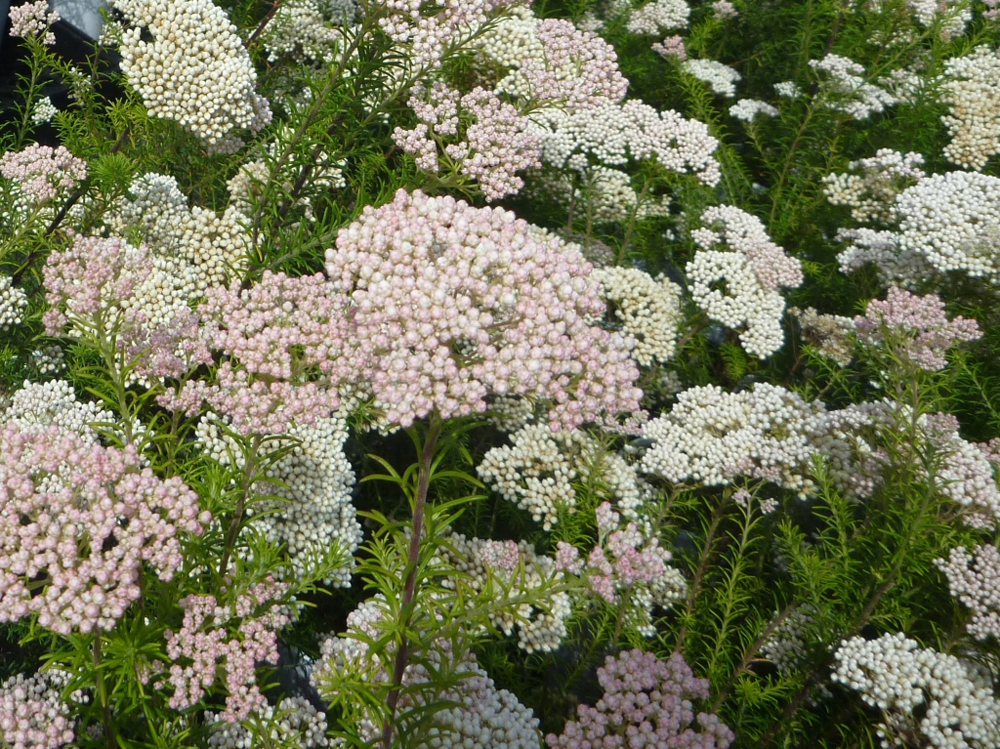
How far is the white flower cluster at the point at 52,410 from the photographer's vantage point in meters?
2.66

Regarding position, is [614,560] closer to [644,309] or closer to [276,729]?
[276,729]

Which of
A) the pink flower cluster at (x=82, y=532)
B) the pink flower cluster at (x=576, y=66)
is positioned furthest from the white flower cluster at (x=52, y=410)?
the pink flower cluster at (x=576, y=66)

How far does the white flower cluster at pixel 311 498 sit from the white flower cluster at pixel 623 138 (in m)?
2.04

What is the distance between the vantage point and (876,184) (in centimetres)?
462

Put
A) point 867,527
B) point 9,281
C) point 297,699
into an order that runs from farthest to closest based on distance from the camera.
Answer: point 867,527
point 9,281
point 297,699

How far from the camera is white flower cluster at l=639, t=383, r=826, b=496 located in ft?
11.2

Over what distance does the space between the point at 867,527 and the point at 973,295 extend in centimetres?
182

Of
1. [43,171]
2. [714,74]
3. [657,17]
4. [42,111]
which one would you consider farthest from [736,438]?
[42,111]

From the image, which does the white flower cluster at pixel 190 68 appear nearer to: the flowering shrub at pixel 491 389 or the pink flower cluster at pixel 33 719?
the flowering shrub at pixel 491 389

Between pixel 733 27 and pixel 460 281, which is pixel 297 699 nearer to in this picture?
pixel 460 281

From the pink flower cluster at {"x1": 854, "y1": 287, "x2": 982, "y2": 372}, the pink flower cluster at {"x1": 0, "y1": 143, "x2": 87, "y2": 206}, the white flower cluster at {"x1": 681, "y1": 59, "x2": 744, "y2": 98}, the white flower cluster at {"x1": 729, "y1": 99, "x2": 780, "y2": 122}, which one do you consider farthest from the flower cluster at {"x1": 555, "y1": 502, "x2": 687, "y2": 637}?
the white flower cluster at {"x1": 681, "y1": 59, "x2": 744, "y2": 98}

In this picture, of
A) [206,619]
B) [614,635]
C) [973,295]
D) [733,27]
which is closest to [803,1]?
[733,27]

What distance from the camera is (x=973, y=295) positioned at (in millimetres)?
4320

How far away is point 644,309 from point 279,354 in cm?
240
